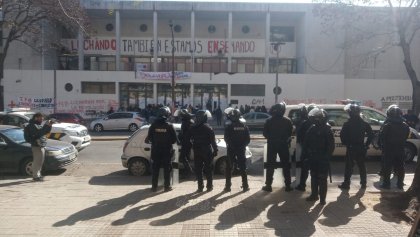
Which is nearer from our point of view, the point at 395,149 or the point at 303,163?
the point at 303,163

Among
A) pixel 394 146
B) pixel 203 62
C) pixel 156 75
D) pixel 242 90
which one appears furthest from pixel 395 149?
pixel 203 62

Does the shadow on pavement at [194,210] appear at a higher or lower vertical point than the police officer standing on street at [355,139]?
lower

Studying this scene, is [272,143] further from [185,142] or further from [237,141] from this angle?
[185,142]

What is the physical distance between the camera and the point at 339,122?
1236 cm

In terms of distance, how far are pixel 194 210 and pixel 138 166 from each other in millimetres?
4626

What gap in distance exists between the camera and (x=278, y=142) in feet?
25.7

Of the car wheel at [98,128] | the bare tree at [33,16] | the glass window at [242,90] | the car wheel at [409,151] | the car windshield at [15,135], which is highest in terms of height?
the bare tree at [33,16]

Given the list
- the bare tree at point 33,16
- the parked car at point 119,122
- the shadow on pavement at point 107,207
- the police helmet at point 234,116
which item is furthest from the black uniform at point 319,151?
the parked car at point 119,122

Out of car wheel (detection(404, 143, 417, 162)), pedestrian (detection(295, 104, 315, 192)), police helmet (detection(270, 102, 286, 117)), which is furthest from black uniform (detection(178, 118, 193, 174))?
car wheel (detection(404, 143, 417, 162))

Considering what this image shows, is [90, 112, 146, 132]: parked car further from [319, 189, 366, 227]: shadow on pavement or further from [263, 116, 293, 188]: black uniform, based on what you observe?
[319, 189, 366, 227]: shadow on pavement

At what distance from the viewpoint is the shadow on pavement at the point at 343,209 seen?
19.4 ft

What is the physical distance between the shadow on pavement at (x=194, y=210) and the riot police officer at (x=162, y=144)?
3.72 feet

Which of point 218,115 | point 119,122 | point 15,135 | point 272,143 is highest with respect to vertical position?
point 272,143

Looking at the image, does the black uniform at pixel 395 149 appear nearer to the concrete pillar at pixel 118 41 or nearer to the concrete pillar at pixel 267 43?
the concrete pillar at pixel 267 43
